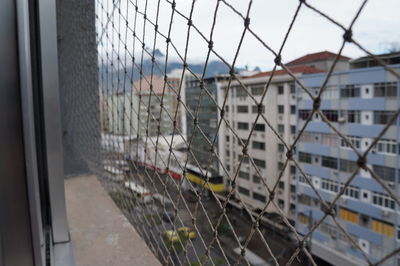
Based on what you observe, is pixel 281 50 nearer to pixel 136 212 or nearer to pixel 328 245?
pixel 136 212

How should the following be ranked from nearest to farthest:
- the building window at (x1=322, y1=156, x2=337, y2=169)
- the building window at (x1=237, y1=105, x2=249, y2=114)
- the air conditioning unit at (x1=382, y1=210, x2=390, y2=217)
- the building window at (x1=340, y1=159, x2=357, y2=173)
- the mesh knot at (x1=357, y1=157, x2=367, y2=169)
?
the mesh knot at (x1=357, y1=157, x2=367, y2=169) → the building window at (x1=237, y1=105, x2=249, y2=114) → the building window at (x1=340, y1=159, x2=357, y2=173) → the building window at (x1=322, y1=156, x2=337, y2=169) → the air conditioning unit at (x1=382, y1=210, x2=390, y2=217)

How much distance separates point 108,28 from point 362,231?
4.62m

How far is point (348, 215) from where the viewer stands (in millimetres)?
4602

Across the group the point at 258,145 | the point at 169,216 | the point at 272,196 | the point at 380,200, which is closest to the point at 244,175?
the point at 258,145

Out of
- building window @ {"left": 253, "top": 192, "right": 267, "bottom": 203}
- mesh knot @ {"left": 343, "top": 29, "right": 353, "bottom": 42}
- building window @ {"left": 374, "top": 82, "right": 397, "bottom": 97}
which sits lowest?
building window @ {"left": 253, "top": 192, "right": 267, "bottom": 203}

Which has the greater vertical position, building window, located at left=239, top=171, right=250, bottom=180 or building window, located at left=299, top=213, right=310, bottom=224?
building window, located at left=239, top=171, right=250, bottom=180

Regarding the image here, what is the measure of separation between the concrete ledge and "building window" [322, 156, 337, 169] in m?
3.38

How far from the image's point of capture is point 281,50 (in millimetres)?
311

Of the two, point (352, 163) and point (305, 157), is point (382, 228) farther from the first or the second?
point (352, 163)

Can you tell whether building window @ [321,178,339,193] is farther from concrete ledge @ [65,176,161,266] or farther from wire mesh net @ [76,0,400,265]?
concrete ledge @ [65,176,161,266]

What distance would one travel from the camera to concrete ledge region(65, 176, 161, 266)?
69cm

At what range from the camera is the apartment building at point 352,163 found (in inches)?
113

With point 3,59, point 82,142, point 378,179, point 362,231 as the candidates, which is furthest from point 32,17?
point 362,231

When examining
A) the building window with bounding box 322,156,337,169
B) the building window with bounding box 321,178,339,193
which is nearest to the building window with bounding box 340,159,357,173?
the building window with bounding box 322,156,337,169
